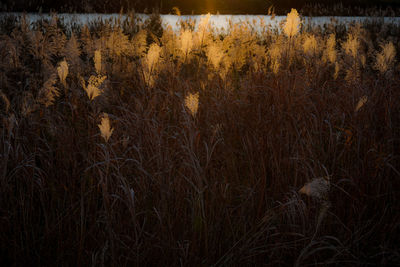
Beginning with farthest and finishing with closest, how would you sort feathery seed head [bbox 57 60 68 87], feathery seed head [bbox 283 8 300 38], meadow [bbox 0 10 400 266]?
feathery seed head [bbox 283 8 300 38] < feathery seed head [bbox 57 60 68 87] < meadow [bbox 0 10 400 266]

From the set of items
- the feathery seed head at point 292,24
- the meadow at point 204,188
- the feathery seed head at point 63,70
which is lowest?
the meadow at point 204,188

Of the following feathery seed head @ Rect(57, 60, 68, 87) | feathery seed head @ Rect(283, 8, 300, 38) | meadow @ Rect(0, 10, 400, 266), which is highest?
feathery seed head @ Rect(283, 8, 300, 38)

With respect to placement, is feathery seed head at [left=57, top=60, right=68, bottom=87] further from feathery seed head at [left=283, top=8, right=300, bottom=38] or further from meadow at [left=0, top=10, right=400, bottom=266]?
feathery seed head at [left=283, top=8, right=300, bottom=38]

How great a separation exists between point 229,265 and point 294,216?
1.11ft

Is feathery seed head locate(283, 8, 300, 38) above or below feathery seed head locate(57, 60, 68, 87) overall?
above

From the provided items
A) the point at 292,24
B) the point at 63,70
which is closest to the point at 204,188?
the point at 63,70

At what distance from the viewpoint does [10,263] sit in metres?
1.50

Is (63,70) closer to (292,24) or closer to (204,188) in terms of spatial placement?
(204,188)

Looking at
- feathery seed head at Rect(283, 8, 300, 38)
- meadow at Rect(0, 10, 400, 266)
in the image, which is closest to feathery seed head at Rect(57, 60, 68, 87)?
meadow at Rect(0, 10, 400, 266)

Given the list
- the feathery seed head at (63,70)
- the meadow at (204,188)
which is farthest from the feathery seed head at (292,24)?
the feathery seed head at (63,70)

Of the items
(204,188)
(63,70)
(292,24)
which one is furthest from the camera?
(292,24)

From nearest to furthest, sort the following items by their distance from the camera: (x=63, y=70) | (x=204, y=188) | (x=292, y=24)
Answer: (x=204, y=188)
(x=63, y=70)
(x=292, y=24)

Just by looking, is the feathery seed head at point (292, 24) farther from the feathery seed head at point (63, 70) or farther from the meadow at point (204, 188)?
the feathery seed head at point (63, 70)

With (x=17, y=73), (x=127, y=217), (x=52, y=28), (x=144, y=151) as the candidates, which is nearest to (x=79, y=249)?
(x=127, y=217)
